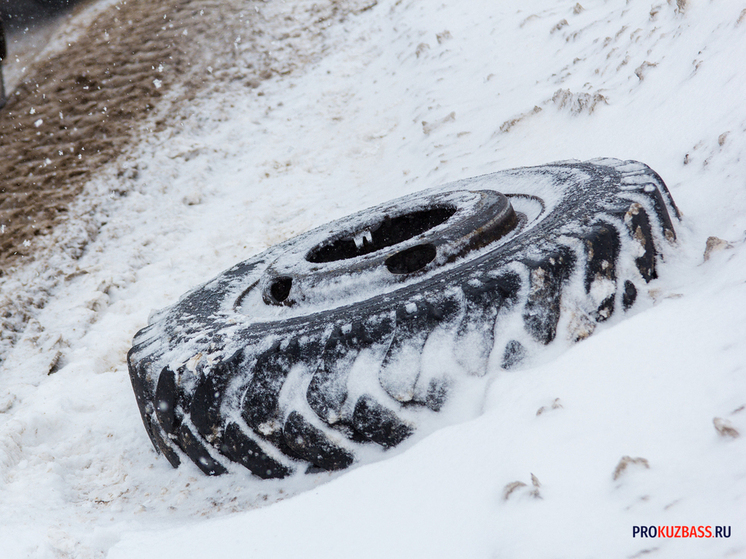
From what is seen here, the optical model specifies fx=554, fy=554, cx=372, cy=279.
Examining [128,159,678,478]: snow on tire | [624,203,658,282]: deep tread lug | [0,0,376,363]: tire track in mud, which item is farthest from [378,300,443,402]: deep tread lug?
[0,0,376,363]: tire track in mud

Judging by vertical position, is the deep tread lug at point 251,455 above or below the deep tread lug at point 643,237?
below

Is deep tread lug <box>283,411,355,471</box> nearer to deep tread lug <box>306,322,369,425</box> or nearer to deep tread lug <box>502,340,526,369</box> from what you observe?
deep tread lug <box>306,322,369,425</box>

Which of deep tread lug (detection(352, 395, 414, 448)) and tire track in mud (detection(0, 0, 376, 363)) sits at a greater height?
tire track in mud (detection(0, 0, 376, 363))

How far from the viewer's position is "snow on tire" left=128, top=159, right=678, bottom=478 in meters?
1.44

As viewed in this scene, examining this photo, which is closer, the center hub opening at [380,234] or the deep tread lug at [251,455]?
the deep tread lug at [251,455]

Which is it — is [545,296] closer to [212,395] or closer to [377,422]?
[377,422]

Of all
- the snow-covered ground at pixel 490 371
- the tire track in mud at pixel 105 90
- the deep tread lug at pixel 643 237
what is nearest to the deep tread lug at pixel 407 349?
the snow-covered ground at pixel 490 371

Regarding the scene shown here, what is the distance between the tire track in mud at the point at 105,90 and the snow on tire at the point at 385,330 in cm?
203

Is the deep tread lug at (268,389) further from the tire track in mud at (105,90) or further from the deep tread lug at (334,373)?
the tire track in mud at (105,90)

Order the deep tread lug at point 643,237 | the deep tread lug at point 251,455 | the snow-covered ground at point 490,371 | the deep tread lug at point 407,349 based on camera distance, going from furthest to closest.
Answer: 1. the deep tread lug at point 643,237
2. the deep tread lug at point 251,455
3. the deep tread lug at point 407,349
4. the snow-covered ground at point 490,371

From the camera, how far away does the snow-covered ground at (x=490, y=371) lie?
1.03 meters

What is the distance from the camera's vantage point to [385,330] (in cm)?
147

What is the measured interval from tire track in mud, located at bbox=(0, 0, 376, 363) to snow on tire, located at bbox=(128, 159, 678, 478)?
6.67 feet

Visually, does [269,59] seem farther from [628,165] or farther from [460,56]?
[628,165]
